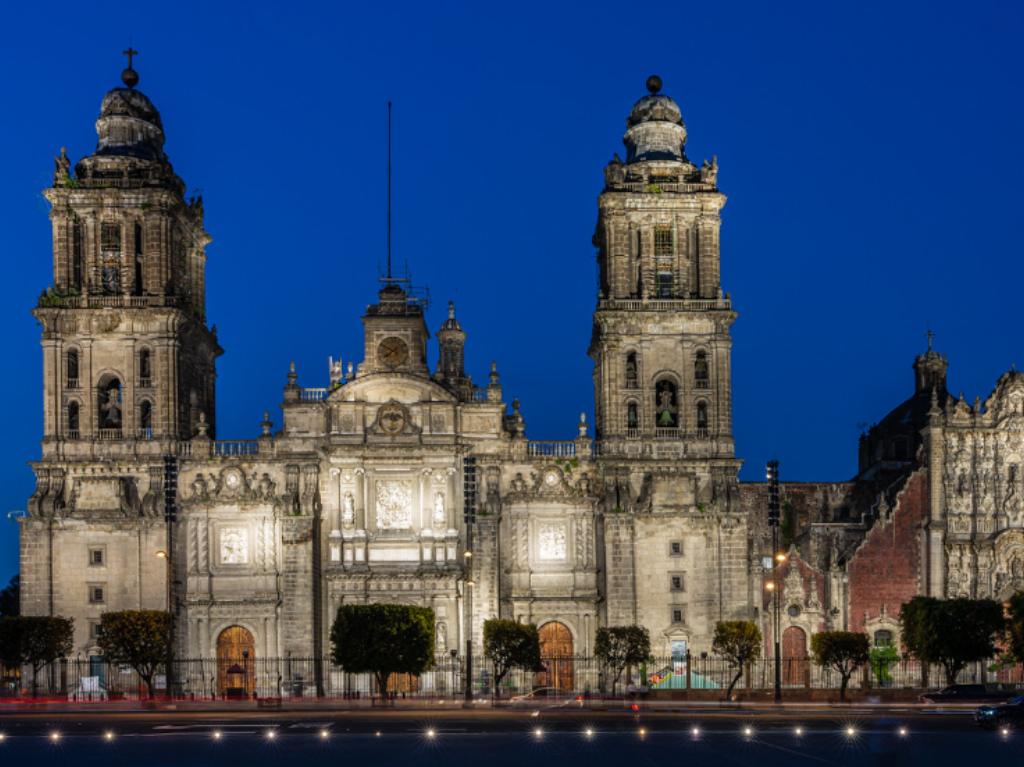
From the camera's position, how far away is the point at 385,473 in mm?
84688

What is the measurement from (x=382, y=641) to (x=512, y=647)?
6266mm

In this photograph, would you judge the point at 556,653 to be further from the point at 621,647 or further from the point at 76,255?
the point at 76,255

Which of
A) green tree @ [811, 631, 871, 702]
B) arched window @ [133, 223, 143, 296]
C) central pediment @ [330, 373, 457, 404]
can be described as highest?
arched window @ [133, 223, 143, 296]

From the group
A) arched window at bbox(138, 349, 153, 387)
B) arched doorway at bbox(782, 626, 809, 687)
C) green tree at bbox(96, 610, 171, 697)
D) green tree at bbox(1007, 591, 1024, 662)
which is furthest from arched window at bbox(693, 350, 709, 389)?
green tree at bbox(96, 610, 171, 697)

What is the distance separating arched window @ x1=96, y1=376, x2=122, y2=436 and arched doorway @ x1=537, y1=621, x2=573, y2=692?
23.2 m

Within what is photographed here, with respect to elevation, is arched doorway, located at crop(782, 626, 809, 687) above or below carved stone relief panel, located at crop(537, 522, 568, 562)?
below

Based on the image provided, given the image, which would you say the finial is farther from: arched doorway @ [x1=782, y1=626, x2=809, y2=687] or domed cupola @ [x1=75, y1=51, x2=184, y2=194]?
arched doorway @ [x1=782, y1=626, x2=809, y2=687]

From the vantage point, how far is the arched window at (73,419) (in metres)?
85.6

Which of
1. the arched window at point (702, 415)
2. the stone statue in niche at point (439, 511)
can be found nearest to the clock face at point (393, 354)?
the stone statue in niche at point (439, 511)

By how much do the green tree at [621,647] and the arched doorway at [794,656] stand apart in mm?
8236

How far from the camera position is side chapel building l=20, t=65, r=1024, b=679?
275 feet

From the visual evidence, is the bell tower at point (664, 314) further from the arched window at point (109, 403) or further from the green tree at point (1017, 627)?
the arched window at point (109, 403)

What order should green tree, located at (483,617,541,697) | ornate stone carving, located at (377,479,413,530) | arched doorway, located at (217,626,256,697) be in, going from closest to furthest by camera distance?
1. green tree, located at (483,617,541,697)
2. arched doorway, located at (217,626,256,697)
3. ornate stone carving, located at (377,479,413,530)

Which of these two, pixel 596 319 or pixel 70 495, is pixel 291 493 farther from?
pixel 596 319
